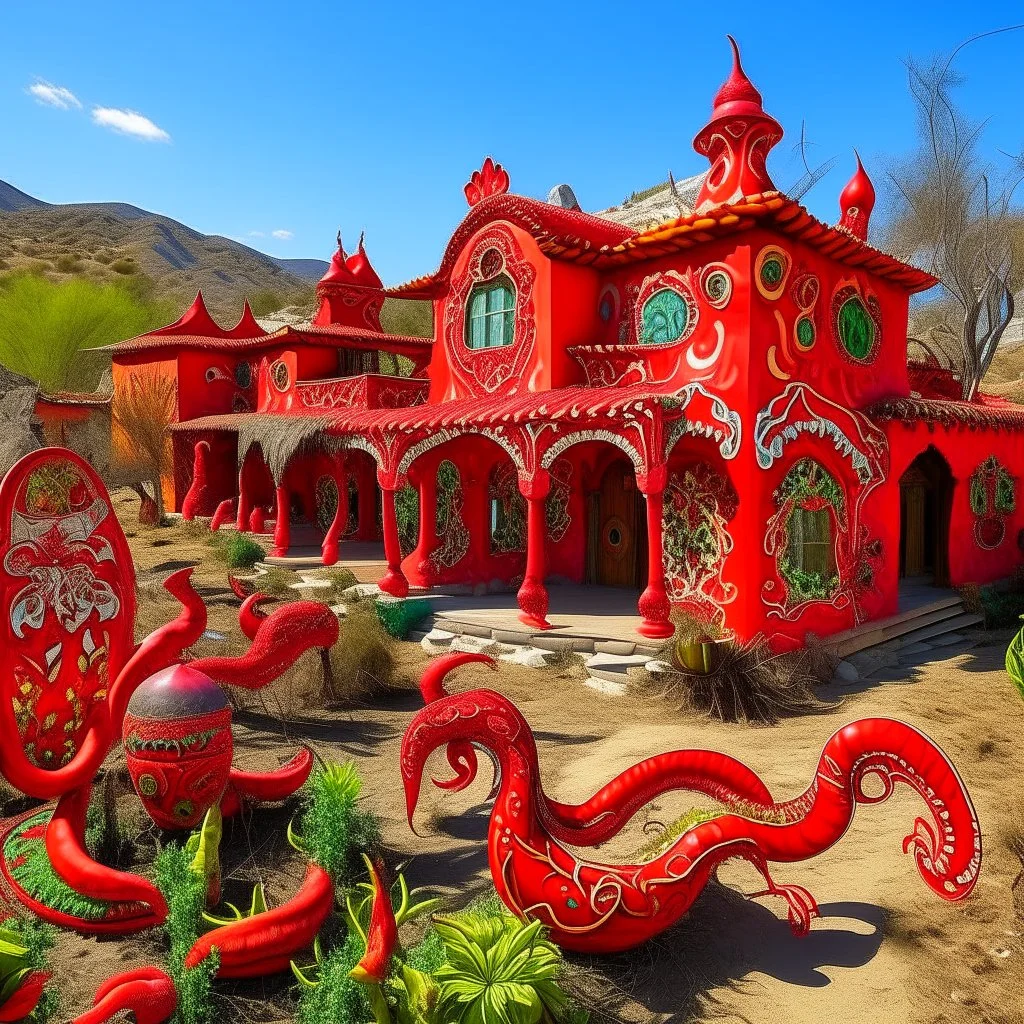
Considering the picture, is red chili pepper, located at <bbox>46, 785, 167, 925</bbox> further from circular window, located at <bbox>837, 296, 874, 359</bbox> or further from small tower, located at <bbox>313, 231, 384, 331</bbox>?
small tower, located at <bbox>313, 231, 384, 331</bbox>

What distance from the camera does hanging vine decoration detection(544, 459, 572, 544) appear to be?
1317 centimetres

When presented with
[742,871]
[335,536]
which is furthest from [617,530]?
[742,871]

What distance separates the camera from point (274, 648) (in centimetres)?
654

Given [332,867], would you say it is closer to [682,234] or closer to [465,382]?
[682,234]

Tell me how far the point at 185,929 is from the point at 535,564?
284 inches

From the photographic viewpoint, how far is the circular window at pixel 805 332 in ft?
33.8

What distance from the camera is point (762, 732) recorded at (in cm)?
756

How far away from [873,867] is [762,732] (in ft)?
8.97

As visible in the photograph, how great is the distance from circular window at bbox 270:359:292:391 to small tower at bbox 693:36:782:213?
36.8ft

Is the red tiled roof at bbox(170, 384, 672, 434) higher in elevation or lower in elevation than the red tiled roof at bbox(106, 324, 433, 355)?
lower

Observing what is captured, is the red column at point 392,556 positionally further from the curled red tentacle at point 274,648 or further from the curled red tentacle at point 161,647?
the curled red tentacle at point 161,647

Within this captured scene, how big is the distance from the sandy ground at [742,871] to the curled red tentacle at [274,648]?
0.79 meters

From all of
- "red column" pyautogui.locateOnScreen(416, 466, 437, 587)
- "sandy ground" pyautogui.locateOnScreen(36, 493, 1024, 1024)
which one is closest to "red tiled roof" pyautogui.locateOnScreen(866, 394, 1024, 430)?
"sandy ground" pyautogui.locateOnScreen(36, 493, 1024, 1024)

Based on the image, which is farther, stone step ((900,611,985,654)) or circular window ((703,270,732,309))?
stone step ((900,611,985,654))
